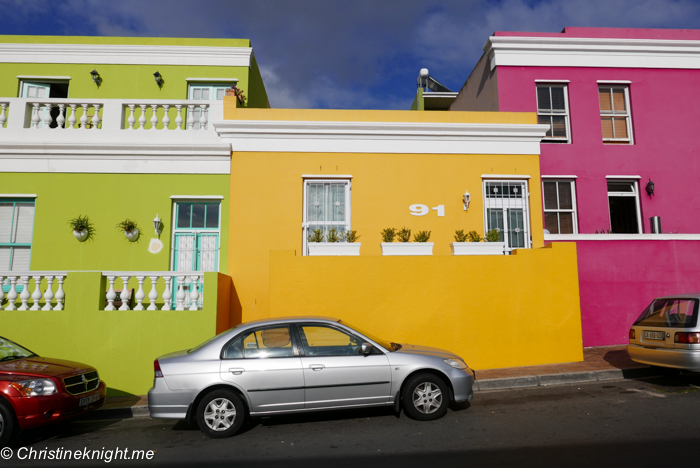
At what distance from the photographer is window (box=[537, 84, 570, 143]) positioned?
12562 mm

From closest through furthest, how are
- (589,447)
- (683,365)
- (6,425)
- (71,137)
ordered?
(589,447) < (6,425) < (683,365) < (71,137)

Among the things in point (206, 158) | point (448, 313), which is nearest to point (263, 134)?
point (206, 158)

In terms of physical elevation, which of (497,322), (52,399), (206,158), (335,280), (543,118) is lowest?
(52,399)

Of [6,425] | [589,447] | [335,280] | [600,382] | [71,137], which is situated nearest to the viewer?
[589,447]

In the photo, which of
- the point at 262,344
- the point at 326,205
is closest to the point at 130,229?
the point at 326,205

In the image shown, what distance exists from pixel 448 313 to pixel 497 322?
38.4 inches

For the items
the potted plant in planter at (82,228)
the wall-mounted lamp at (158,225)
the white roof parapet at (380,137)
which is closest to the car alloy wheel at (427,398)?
the white roof parapet at (380,137)

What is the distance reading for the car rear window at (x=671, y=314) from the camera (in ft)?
23.7

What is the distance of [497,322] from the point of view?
8992mm

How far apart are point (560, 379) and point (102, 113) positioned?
431 inches

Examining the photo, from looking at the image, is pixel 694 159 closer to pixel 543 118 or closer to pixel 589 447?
pixel 543 118

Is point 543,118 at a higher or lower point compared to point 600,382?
higher

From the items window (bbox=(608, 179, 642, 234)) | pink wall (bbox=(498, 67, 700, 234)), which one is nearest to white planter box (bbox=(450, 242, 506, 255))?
pink wall (bbox=(498, 67, 700, 234))

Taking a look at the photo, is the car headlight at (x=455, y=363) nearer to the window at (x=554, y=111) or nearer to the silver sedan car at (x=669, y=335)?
the silver sedan car at (x=669, y=335)
